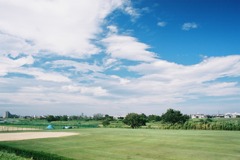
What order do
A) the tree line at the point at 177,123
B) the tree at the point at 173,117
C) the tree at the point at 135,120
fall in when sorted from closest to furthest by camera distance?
the tree line at the point at 177,123, the tree at the point at 135,120, the tree at the point at 173,117

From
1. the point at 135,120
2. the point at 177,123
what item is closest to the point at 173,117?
the point at 177,123

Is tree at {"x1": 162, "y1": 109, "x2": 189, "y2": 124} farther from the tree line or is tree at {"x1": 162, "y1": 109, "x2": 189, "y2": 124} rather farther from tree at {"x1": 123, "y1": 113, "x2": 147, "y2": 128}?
tree at {"x1": 123, "y1": 113, "x2": 147, "y2": 128}

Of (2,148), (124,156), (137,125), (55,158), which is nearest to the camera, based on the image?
(55,158)

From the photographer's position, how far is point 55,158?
1113 inches

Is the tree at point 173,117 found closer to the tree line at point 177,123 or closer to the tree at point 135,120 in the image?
the tree line at point 177,123

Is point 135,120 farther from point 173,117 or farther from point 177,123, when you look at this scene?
point 173,117

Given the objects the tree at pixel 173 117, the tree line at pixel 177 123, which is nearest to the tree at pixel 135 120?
the tree line at pixel 177 123

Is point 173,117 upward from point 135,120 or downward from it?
upward

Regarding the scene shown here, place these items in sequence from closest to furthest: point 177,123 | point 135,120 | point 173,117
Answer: point 177,123, point 135,120, point 173,117

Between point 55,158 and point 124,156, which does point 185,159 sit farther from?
point 55,158

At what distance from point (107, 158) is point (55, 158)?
769 cm

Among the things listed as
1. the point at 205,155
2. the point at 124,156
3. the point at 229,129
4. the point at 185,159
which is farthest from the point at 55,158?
the point at 229,129

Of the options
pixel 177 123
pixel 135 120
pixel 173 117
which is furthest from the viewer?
pixel 173 117

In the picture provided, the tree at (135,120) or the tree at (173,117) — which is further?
the tree at (173,117)
